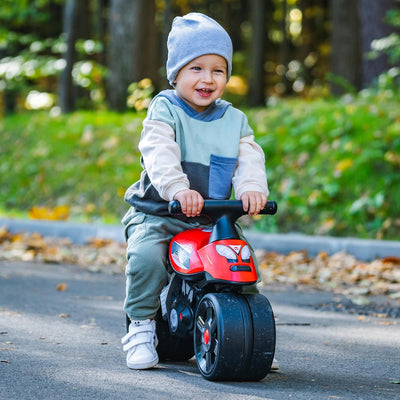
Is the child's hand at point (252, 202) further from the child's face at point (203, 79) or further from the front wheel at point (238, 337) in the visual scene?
the child's face at point (203, 79)

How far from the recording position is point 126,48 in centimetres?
1374

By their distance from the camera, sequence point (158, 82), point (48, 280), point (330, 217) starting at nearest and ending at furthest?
point (48, 280)
point (330, 217)
point (158, 82)

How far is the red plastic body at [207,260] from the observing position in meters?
3.34

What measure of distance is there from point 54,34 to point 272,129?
15.5m

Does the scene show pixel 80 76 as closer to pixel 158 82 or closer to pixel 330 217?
pixel 158 82

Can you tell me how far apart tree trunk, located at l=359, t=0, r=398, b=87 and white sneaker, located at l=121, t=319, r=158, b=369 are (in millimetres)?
9032

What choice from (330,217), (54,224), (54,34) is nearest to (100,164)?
(54,224)

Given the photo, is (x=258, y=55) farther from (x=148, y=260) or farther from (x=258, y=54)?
(x=148, y=260)

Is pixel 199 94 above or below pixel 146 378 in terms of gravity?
above

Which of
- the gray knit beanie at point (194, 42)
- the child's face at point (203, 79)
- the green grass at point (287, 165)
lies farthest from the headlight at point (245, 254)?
the green grass at point (287, 165)

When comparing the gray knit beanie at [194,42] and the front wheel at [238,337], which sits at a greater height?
the gray knit beanie at [194,42]

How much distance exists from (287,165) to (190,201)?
6.25 m

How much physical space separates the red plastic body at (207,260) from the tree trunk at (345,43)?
11.8m

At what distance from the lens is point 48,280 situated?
21.8 feet
